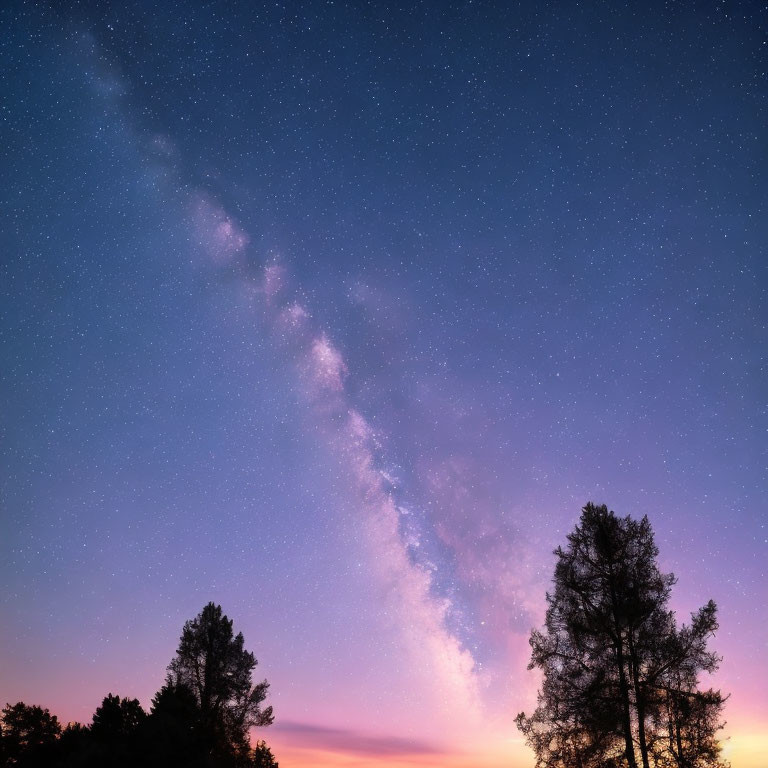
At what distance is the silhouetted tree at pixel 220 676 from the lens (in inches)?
1364

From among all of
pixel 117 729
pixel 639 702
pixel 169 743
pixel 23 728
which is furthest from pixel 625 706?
pixel 23 728

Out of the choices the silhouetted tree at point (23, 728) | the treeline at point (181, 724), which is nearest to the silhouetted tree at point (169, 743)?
the treeline at point (181, 724)

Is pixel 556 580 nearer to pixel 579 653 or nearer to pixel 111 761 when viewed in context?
pixel 579 653

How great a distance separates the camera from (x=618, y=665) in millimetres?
16109

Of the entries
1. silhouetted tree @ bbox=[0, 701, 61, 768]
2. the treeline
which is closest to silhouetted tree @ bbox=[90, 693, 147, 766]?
→ the treeline

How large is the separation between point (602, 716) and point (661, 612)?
144 inches

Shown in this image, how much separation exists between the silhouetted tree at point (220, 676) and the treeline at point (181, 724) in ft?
0.19

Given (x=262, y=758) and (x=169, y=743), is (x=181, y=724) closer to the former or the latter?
(x=169, y=743)

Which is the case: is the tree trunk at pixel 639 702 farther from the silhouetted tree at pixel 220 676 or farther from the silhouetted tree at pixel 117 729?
the silhouetted tree at pixel 220 676

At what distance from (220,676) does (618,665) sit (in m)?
29.0

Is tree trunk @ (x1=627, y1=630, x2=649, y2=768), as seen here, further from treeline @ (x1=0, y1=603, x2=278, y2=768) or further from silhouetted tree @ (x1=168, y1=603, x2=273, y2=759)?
silhouetted tree @ (x1=168, y1=603, x2=273, y2=759)

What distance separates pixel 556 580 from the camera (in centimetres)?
1778

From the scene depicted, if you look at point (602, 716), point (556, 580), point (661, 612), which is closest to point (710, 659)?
point (661, 612)

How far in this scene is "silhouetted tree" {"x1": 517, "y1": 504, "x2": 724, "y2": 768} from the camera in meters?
15.3
